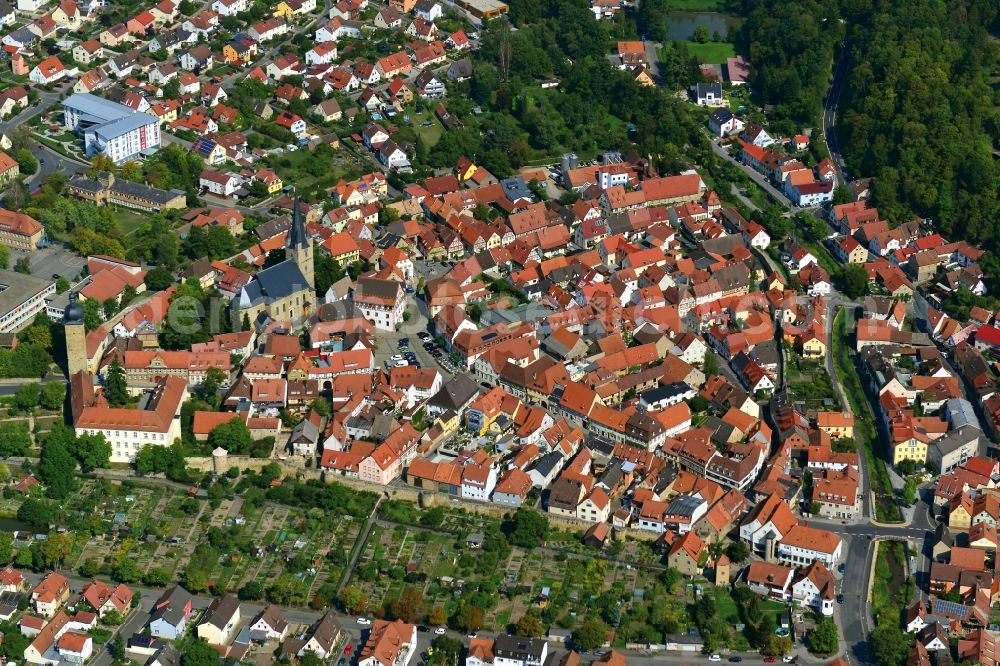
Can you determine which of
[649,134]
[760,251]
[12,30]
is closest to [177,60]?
[12,30]

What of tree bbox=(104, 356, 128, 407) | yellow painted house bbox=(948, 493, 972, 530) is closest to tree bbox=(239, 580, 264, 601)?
tree bbox=(104, 356, 128, 407)

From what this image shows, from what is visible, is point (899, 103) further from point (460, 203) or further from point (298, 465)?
point (298, 465)

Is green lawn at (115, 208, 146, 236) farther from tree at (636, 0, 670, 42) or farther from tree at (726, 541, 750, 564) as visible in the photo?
tree at (636, 0, 670, 42)

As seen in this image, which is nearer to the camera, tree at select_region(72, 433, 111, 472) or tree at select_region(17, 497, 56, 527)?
tree at select_region(17, 497, 56, 527)

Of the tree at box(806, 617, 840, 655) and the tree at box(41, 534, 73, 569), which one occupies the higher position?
the tree at box(806, 617, 840, 655)

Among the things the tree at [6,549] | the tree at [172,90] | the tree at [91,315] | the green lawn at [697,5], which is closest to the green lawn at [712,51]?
the green lawn at [697,5]

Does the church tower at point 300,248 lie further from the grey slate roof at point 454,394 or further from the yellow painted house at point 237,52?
the yellow painted house at point 237,52
